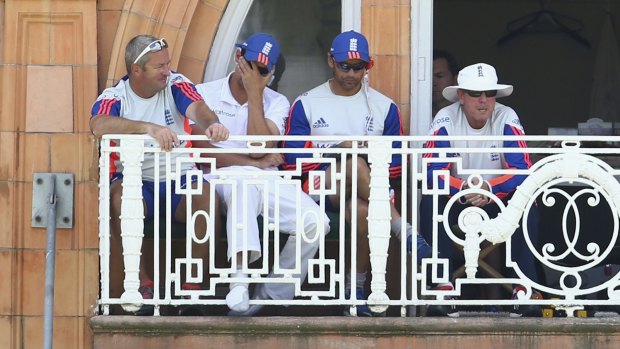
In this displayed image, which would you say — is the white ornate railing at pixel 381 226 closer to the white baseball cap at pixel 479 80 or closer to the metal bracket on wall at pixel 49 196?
the white baseball cap at pixel 479 80

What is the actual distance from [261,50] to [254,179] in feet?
3.07

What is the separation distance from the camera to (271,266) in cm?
1016

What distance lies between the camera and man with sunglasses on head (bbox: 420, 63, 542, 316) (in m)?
9.74

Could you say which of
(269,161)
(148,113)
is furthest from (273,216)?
(148,113)

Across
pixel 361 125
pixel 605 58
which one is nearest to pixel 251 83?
pixel 361 125

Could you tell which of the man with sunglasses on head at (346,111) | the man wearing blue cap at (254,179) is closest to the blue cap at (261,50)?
the man wearing blue cap at (254,179)

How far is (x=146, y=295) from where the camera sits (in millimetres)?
9727

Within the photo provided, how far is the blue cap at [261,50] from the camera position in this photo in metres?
10.1

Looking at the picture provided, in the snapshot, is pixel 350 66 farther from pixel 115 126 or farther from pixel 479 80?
pixel 115 126

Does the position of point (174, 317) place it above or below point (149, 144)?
below

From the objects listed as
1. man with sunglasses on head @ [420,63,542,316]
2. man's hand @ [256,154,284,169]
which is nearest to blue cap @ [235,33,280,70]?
man's hand @ [256,154,284,169]

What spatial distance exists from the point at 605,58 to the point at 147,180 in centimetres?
539

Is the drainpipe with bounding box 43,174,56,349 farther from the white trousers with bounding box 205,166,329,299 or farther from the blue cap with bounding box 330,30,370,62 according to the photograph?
the blue cap with bounding box 330,30,370,62

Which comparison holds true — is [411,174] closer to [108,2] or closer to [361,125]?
[361,125]
